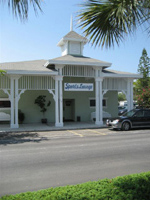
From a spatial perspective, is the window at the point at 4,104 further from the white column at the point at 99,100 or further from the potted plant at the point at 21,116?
the white column at the point at 99,100

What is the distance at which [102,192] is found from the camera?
3.25 m

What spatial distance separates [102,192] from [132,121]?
41.0 feet

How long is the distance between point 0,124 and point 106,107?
11.1 m

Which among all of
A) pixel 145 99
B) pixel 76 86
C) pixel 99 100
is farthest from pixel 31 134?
pixel 145 99

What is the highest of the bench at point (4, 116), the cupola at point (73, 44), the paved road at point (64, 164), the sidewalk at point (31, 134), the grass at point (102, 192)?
the cupola at point (73, 44)

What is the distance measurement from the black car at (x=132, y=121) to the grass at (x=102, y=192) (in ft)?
37.1

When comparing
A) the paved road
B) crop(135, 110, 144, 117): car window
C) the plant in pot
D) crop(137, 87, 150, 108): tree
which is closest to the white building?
the plant in pot

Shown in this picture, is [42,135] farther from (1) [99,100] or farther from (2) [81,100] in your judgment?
(2) [81,100]

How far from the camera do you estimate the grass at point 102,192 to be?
3129mm

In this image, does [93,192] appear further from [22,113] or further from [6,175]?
[22,113]

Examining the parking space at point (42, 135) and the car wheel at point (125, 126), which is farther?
the car wheel at point (125, 126)

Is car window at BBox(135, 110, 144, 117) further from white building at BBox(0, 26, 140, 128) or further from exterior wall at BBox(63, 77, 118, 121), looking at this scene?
exterior wall at BBox(63, 77, 118, 121)

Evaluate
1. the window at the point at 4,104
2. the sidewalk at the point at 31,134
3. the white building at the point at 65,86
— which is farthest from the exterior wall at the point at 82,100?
the sidewalk at the point at 31,134

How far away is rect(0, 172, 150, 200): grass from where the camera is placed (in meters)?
3.13
